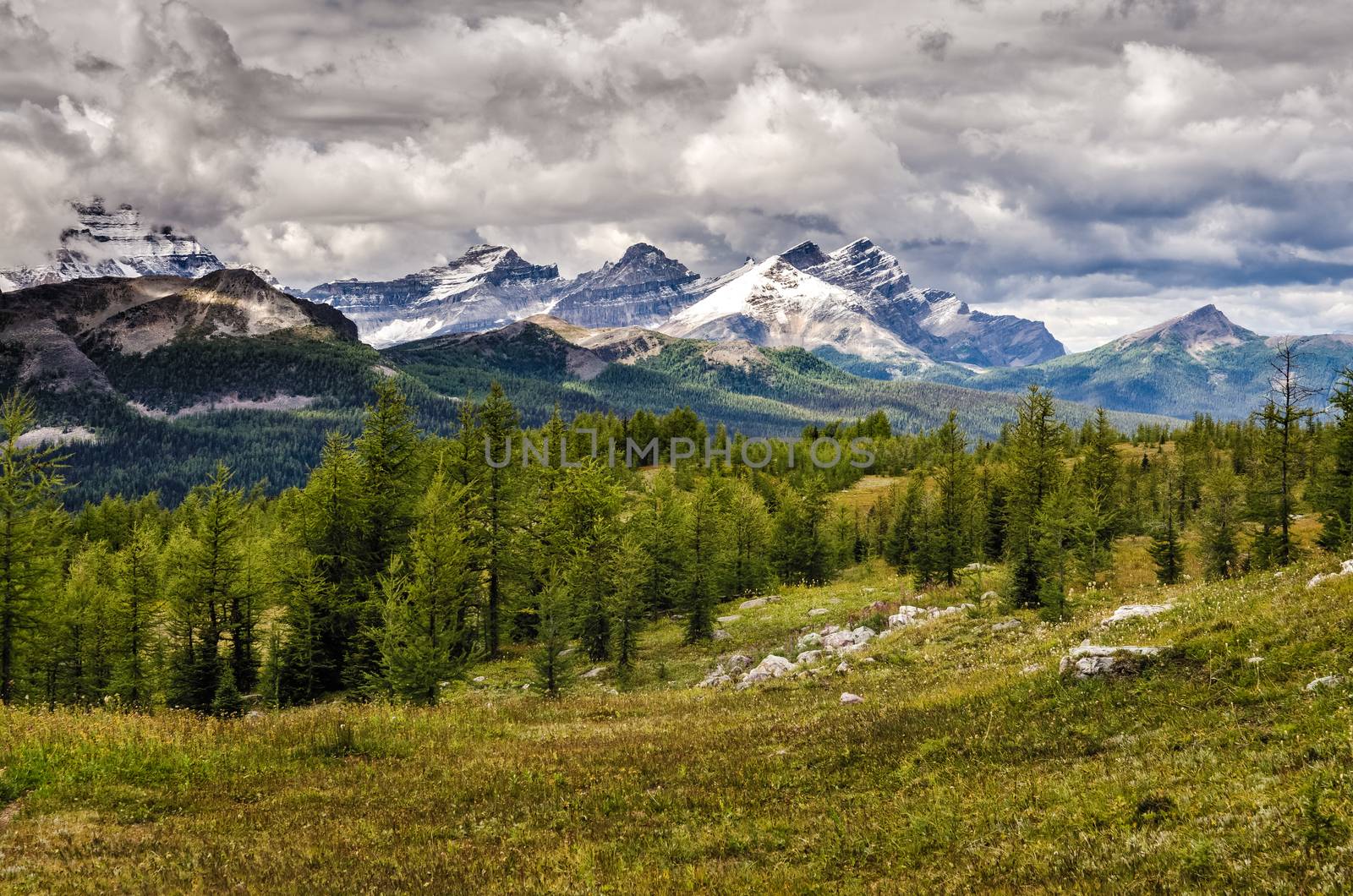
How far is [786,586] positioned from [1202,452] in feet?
359

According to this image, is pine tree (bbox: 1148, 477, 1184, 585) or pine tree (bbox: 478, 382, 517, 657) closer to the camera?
pine tree (bbox: 1148, 477, 1184, 585)

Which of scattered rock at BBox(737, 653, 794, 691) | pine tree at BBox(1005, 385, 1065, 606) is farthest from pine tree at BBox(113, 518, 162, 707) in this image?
pine tree at BBox(1005, 385, 1065, 606)

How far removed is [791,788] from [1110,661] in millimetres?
8214

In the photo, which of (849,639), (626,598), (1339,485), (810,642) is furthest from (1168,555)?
(626,598)

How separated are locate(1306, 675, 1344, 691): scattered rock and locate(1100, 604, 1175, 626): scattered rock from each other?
949 centimetres

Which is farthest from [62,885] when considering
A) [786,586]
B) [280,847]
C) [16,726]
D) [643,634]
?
[786,586]

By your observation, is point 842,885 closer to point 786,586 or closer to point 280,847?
point 280,847

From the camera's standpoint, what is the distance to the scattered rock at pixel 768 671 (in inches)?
1187

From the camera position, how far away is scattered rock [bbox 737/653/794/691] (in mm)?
30155

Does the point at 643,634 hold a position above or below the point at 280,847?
below

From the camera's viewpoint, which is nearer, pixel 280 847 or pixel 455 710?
pixel 280 847

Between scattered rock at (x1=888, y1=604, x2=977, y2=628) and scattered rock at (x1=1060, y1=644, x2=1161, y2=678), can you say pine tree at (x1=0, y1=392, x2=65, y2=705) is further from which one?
scattered rock at (x1=1060, y1=644, x2=1161, y2=678)

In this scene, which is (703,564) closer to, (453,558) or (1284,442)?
(453,558)

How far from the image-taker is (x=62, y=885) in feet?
35.3
